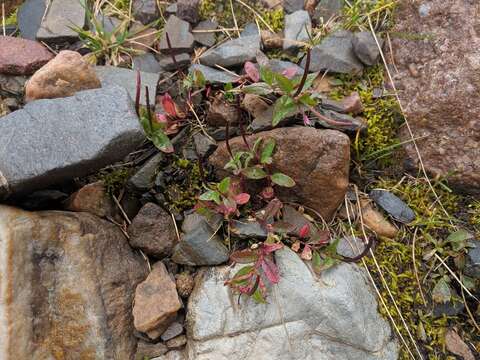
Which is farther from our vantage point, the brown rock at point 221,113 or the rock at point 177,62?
the rock at point 177,62

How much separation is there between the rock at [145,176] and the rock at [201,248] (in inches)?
16.7

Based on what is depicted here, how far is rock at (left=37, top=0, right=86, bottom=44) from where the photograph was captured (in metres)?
3.55

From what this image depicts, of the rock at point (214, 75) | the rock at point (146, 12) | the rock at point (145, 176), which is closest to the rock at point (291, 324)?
the rock at point (145, 176)

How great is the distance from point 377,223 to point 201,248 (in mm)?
1164

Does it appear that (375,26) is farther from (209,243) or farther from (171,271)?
(171,271)

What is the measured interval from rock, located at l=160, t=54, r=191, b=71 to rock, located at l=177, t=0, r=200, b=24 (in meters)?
Answer: 0.36

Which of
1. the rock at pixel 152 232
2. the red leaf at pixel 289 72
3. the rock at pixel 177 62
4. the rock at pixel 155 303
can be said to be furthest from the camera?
the rock at pixel 177 62

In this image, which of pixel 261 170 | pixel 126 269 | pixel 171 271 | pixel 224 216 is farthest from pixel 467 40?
pixel 126 269

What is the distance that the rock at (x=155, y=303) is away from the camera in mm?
2797

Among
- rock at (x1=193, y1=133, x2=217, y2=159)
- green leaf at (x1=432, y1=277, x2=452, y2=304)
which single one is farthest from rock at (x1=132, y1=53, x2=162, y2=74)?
green leaf at (x1=432, y1=277, x2=452, y2=304)

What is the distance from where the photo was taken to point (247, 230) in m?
2.98

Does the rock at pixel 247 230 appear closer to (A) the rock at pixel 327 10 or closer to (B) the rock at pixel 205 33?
(B) the rock at pixel 205 33

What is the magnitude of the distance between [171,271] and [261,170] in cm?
86

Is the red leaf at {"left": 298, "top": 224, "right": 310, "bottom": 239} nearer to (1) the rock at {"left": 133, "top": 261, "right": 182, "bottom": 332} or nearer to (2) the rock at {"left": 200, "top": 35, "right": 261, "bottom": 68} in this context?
(1) the rock at {"left": 133, "top": 261, "right": 182, "bottom": 332}
